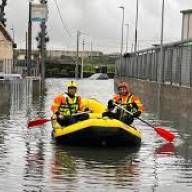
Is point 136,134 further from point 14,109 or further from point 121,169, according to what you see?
point 14,109

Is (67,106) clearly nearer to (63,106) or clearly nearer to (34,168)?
(63,106)

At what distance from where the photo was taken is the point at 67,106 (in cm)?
1856

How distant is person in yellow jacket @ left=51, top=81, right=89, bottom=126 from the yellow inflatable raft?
24 cm

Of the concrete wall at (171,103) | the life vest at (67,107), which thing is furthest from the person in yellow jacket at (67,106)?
the concrete wall at (171,103)

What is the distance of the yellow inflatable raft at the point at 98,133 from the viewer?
55.8ft

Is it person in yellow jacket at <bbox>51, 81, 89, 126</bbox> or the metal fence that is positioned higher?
the metal fence

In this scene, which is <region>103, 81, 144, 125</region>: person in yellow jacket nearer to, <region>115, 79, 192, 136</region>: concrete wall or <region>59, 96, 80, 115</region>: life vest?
<region>59, 96, 80, 115</region>: life vest

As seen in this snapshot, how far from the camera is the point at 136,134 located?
18.0 m

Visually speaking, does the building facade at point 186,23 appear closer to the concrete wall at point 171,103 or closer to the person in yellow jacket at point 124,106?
the concrete wall at point 171,103

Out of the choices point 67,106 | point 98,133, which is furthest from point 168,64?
point 98,133

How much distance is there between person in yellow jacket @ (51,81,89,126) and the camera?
1827cm

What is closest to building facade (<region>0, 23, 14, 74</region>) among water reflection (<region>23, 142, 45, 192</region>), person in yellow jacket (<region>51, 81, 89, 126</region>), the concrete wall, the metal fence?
the metal fence

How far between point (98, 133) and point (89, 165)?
2457 millimetres

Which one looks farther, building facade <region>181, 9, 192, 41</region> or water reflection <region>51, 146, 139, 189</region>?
building facade <region>181, 9, 192, 41</region>
